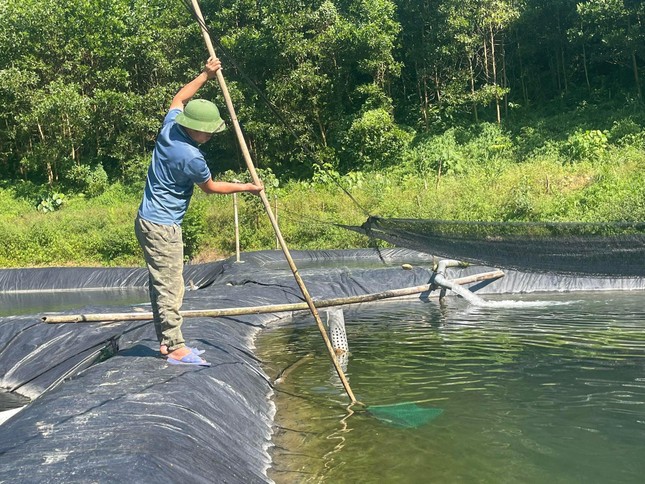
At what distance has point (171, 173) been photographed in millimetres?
3730

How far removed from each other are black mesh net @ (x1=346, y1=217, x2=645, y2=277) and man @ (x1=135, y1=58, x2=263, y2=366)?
80.1 inches

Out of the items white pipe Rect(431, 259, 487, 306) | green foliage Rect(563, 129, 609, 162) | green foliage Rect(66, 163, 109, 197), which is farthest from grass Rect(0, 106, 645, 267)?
white pipe Rect(431, 259, 487, 306)

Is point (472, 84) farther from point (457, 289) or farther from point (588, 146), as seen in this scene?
point (457, 289)

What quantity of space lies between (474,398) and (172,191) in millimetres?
2385

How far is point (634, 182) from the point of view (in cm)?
Answer: 1469

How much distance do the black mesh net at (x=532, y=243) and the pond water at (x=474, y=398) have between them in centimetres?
78

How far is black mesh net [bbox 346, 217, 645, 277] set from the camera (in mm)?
4887

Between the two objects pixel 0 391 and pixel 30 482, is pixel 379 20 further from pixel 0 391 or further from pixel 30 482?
pixel 30 482

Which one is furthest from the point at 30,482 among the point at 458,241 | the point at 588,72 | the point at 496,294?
the point at 588,72

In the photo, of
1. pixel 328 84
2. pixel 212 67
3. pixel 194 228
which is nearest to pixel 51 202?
pixel 194 228

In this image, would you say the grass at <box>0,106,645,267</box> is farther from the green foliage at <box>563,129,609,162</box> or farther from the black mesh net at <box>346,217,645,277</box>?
the black mesh net at <box>346,217,645,277</box>

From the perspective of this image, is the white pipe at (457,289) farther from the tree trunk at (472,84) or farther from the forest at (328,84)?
the tree trunk at (472,84)

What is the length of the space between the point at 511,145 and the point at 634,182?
580cm

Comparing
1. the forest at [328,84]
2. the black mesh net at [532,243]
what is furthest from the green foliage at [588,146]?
the black mesh net at [532,243]
